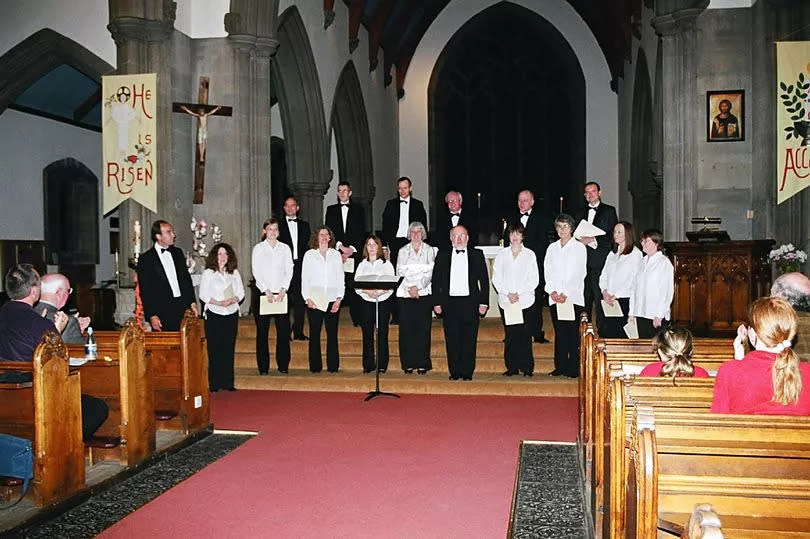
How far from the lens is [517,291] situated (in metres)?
7.06

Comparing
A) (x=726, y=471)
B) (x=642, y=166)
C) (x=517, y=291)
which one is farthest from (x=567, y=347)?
(x=642, y=166)

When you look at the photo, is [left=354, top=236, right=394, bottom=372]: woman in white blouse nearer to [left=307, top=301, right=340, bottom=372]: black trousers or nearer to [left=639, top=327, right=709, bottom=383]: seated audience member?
[left=307, top=301, right=340, bottom=372]: black trousers

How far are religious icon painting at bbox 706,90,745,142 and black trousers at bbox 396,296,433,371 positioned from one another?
4.21 meters

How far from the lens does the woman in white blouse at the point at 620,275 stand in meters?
6.61

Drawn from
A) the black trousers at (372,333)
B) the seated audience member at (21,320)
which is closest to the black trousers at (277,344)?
the black trousers at (372,333)

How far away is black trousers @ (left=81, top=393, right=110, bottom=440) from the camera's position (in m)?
4.30

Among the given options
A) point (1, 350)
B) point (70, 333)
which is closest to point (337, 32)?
point (70, 333)

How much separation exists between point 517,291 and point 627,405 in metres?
4.45

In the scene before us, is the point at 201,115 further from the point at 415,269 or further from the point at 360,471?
the point at 360,471

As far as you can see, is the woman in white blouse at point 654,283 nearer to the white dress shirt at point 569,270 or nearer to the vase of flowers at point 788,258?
the white dress shirt at point 569,270

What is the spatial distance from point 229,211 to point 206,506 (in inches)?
231

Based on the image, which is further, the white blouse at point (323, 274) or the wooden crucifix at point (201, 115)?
the wooden crucifix at point (201, 115)

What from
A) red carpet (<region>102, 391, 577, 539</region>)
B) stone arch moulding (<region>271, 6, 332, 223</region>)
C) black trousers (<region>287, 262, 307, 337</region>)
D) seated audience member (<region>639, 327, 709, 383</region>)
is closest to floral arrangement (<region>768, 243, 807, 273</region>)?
red carpet (<region>102, 391, 577, 539</region>)

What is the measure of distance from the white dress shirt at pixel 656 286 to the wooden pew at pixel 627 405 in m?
3.46
